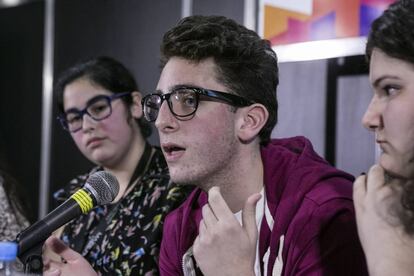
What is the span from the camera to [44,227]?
45.6 inches

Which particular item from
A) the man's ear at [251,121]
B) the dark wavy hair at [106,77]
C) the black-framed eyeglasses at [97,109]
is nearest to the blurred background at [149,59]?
the dark wavy hair at [106,77]

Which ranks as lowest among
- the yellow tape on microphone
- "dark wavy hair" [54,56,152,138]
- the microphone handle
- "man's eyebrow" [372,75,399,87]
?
the microphone handle

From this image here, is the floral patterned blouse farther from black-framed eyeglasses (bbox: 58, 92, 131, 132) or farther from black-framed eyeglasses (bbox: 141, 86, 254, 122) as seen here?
black-framed eyeglasses (bbox: 141, 86, 254, 122)

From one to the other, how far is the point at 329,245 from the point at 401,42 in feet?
1.60

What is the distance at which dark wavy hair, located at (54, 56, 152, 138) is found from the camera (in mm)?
2312

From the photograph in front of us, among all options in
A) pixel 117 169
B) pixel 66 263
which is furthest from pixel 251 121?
pixel 117 169

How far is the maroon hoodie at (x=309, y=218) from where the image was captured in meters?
1.31

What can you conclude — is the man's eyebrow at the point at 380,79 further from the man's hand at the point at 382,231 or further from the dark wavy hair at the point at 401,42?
the man's hand at the point at 382,231

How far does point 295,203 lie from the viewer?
1.39 meters

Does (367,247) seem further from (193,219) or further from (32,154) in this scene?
(32,154)

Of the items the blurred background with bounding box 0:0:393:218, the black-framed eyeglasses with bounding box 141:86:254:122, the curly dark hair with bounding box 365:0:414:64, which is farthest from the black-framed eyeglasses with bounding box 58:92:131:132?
the curly dark hair with bounding box 365:0:414:64

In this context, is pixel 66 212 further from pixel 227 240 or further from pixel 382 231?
pixel 382 231

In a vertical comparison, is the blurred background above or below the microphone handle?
above

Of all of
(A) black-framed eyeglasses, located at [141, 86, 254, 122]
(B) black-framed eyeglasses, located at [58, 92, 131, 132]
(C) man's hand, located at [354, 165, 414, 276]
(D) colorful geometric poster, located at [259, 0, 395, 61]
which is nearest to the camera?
(C) man's hand, located at [354, 165, 414, 276]
